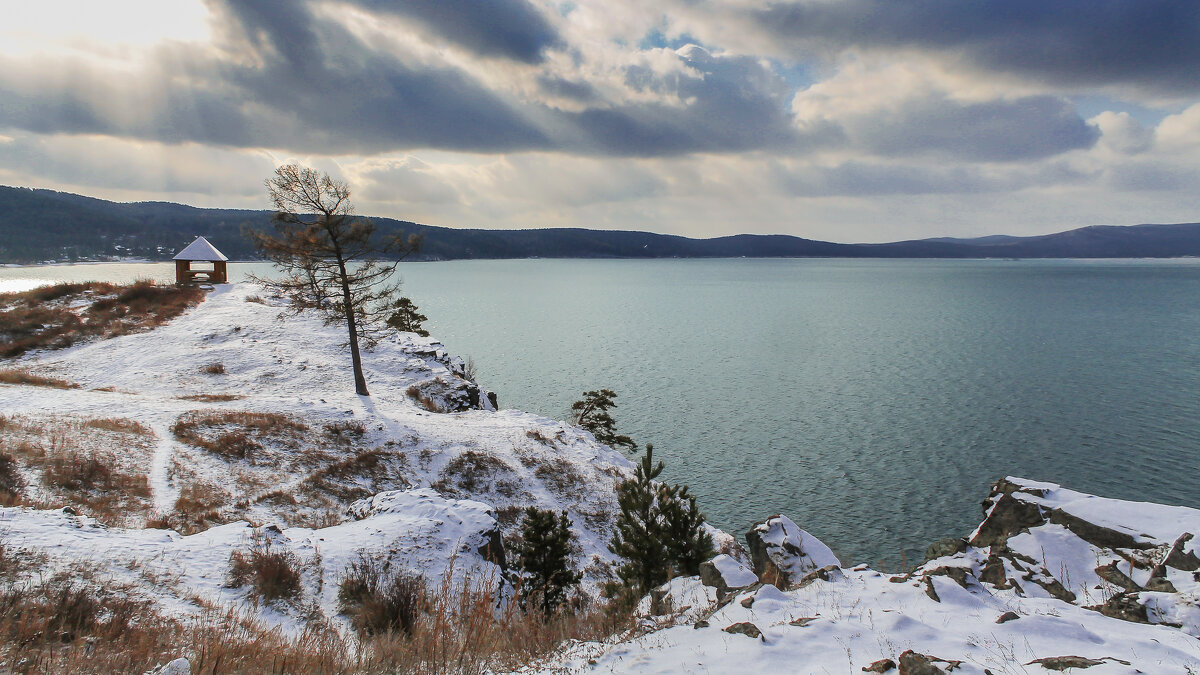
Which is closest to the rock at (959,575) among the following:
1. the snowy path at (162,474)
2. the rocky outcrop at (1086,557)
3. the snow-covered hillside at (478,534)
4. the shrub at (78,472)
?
the rocky outcrop at (1086,557)

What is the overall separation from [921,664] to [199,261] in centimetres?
6430

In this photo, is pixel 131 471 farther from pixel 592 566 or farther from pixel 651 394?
pixel 651 394

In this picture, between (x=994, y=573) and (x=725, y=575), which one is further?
(x=725, y=575)

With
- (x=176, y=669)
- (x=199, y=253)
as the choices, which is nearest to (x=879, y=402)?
(x=176, y=669)

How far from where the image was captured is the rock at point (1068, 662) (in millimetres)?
5855

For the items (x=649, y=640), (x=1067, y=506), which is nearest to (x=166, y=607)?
(x=649, y=640)

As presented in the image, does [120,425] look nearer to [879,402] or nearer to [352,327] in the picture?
[352,327]

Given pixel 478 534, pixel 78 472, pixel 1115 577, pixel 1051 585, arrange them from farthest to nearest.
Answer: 1. pixel 78 472
2. pixel 478 534
3. pixel 1051 585
4. pixel 1115 577

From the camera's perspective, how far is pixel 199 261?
53.1m

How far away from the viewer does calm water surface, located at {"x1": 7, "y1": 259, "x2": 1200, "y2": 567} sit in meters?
29.4

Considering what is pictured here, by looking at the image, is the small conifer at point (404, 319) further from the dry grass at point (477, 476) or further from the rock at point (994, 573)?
the rock at point (994, 573)

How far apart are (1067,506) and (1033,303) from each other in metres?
144

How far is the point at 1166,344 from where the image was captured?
222 ft

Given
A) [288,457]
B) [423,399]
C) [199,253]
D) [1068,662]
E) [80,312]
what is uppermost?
[199,253]
